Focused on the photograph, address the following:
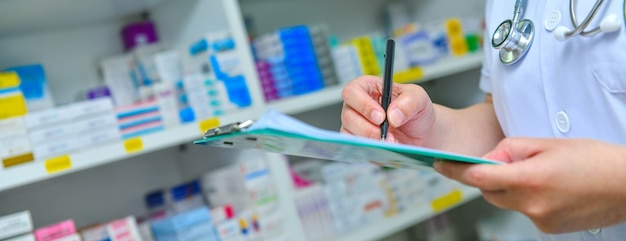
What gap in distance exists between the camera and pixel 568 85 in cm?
73

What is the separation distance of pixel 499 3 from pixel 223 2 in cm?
84

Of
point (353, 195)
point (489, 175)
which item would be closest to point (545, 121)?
point (489, 175)

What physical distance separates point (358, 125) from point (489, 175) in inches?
11.0

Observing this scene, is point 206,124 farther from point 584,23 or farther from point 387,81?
point 584,23

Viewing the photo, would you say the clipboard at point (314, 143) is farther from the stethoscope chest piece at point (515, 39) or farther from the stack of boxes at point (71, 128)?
the stack of boxes at point (71, 128)

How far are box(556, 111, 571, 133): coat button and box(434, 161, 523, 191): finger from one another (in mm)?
204

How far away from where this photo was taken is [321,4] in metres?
2.28

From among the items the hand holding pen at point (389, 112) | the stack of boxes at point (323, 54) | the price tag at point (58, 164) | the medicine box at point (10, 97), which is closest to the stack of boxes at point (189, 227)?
the price tag at point (58, 164)

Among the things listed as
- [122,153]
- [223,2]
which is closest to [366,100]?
[122,153]

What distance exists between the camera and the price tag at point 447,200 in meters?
1.90

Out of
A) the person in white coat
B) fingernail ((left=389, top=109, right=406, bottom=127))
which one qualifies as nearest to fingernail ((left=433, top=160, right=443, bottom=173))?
the person in white coat

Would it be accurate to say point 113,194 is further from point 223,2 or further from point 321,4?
point 321,4

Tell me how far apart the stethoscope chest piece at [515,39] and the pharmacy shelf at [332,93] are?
851 millimetres

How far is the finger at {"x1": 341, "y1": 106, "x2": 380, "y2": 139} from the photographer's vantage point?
0.80m
